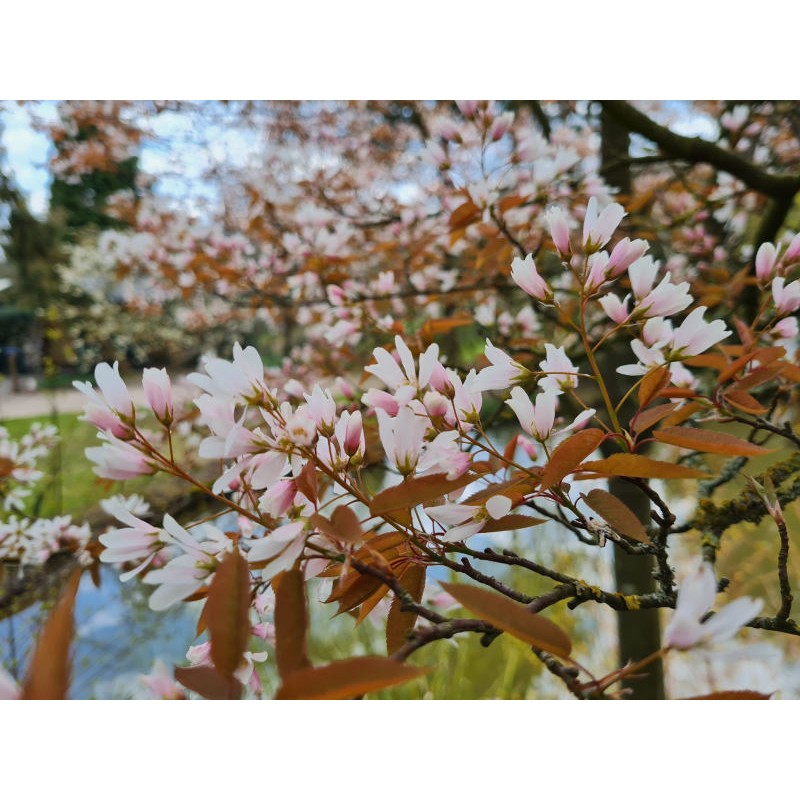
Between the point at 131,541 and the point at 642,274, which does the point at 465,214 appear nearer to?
the point at 642,274

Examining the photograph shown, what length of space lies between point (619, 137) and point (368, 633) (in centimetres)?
149

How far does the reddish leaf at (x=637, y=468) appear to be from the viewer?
30 cm

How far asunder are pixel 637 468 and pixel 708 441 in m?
0.05

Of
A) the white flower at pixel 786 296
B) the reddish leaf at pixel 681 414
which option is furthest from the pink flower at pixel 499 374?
the white flower at pixel 786 296

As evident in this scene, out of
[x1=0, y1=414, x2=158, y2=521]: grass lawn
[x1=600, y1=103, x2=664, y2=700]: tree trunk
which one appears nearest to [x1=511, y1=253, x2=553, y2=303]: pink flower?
[x1=600, y1=103, x2=664, y2=700]: tree trunk

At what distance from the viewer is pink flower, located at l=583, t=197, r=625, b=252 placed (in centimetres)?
36

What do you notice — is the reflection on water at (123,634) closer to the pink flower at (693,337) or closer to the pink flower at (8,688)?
the pink flower at (8,688)

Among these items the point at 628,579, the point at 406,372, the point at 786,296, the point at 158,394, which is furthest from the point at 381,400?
the point at 628,579

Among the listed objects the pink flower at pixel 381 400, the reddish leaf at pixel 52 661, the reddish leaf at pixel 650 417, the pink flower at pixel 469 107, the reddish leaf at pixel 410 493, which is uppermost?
the pink flower at pixel 469 107

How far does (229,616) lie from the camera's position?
249 mm

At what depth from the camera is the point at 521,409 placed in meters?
0.35

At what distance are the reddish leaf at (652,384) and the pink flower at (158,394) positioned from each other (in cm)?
29

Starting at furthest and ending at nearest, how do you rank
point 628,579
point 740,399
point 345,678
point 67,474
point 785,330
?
point 67,474
point 628,579
point 785,330
point 740,399
point 345,678
